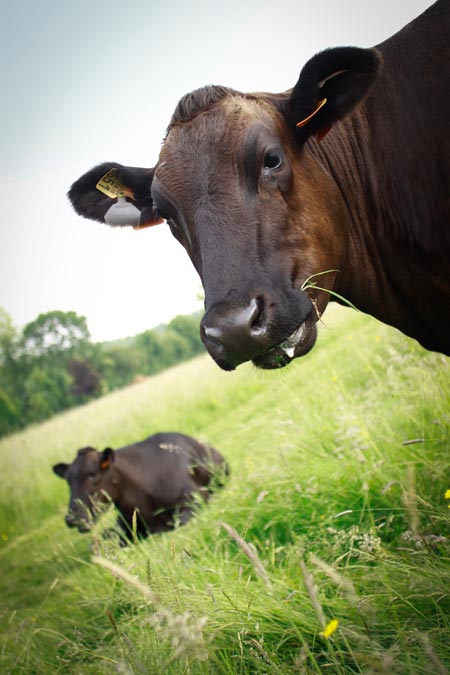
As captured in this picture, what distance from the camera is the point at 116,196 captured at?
12.0 ft

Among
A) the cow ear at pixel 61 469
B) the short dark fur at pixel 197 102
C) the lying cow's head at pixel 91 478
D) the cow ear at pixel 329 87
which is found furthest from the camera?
the cow ear at pixel 61 469

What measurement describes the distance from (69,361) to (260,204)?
57.1 metres

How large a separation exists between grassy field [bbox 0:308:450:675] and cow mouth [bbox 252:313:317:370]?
394mm

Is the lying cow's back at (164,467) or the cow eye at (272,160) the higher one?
the cow eye at (272,160)

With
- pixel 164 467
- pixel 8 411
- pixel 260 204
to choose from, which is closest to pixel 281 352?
pixel 260 204

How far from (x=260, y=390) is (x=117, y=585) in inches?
363

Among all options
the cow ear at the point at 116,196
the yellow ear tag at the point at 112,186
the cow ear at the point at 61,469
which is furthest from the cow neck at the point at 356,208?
the cow ear at the point at 61,469

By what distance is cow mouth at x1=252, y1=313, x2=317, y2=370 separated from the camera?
230cm

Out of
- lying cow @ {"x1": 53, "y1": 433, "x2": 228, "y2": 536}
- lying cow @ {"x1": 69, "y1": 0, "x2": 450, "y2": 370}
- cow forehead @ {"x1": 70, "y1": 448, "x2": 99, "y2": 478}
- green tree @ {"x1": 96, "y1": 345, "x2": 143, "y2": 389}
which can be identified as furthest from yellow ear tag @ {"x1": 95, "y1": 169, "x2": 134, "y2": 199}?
green tree @ {"x1": 96, "y1": 345, "x2": 143, "y2": 389}

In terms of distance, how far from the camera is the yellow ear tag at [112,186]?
3502 millimetres

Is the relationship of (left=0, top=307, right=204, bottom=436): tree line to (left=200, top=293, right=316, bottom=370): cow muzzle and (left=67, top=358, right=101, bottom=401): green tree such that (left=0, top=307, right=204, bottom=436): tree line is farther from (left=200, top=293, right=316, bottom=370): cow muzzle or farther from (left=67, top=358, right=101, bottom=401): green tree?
(left=200, top=293, right=316, bottom=370): cow muzzle

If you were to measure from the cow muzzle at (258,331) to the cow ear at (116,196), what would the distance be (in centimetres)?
171

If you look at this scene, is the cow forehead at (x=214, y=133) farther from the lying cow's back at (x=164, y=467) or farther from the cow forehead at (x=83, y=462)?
the cow forehead at (x=83, y=462)

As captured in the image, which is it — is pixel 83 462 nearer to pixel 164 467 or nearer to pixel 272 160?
pixel 164 467
